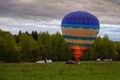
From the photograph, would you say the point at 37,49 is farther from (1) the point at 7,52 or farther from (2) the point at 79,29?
(2) the point at 79,29

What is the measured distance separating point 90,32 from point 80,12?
436cm


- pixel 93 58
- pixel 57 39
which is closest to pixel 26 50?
pixel 57 39

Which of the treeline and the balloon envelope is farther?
the treeline

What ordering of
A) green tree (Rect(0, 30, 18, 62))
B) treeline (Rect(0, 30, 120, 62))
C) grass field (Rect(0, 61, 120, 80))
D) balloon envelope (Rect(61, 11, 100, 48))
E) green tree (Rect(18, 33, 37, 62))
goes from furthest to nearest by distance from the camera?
green tree (Rect(18, 33, 37, 62)), treeline (Rect(0, 30, 120, 62)), green tree (Rect(0, 30, 18, 62)), balloon envelope (Rect(61, 11, 100, 48)), grass field (Rect(0, 61, 120, 80))

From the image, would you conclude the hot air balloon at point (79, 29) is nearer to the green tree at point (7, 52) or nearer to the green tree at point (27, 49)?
the green tree at point (7, 52)

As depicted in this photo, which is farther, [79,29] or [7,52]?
[7,52]

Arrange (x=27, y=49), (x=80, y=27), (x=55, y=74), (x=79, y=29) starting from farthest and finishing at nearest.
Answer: (x=27, y=49), (x=79, y=29), (x=80, y=27), (x=55, y=74)

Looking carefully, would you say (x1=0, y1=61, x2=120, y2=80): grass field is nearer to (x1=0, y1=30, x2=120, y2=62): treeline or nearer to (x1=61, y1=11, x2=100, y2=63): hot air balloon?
(x1=61, y1=11, x2=100, y2=63): hot air balloon

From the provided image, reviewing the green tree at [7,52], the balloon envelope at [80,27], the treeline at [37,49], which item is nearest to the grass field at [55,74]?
the balloon envelope at [80,27]

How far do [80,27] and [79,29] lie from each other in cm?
46

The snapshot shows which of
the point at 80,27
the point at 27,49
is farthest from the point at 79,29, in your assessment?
the point at 27,49

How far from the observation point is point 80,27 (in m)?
60.0

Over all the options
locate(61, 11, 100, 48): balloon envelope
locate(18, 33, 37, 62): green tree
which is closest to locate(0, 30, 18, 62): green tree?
locate(18, 33, 37, 62): green tree

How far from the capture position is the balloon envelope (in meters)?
60.0
